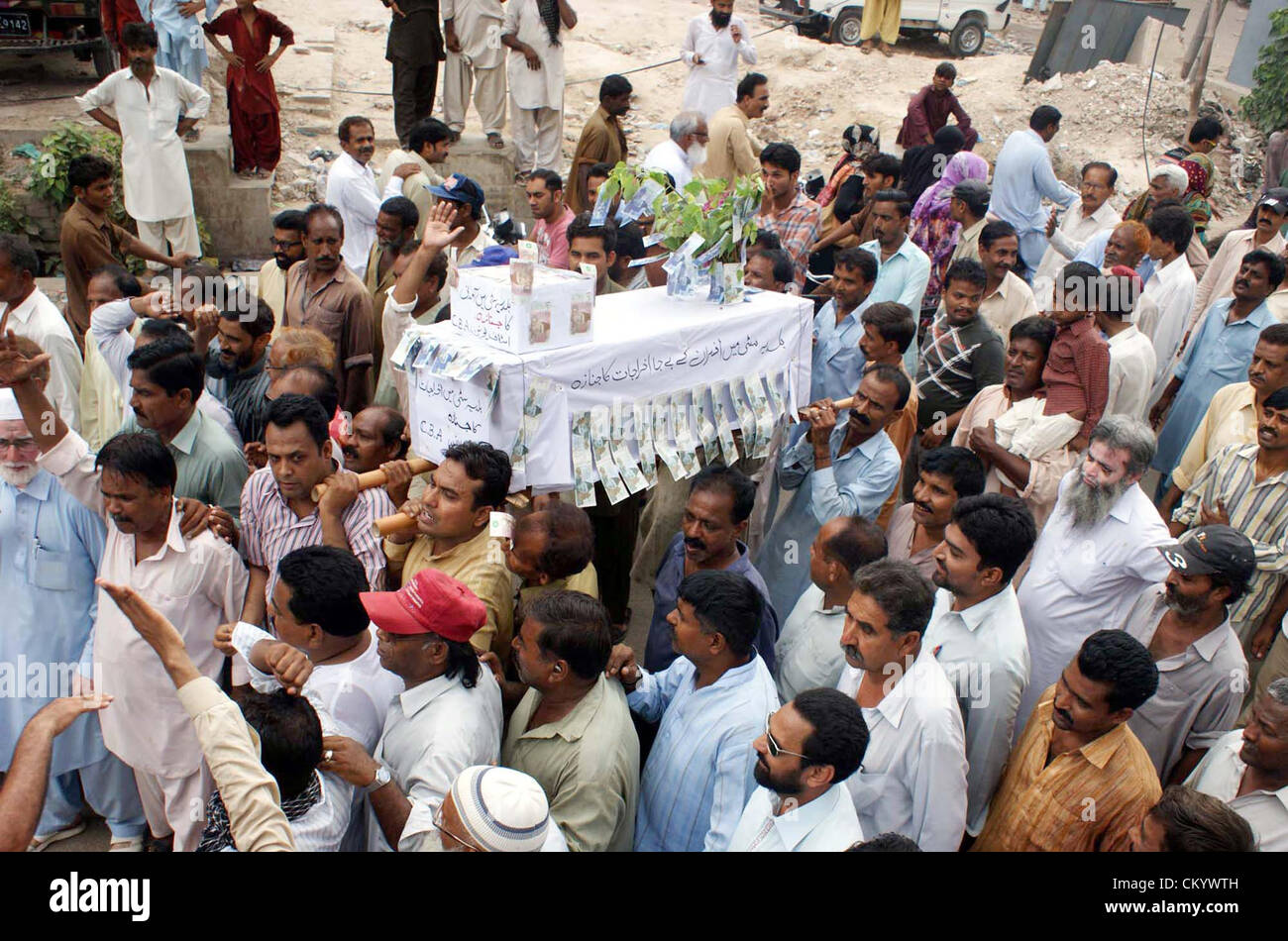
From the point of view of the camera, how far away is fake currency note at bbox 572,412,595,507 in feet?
14.9

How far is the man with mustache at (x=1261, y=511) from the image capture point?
446 centimetres

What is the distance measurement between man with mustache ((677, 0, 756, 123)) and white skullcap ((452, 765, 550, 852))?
29.6 ft

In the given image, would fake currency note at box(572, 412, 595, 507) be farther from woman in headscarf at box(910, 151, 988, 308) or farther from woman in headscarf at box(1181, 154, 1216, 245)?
woman in headscarf at box(1181, 154, 1216, 245)

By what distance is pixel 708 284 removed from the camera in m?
5.10

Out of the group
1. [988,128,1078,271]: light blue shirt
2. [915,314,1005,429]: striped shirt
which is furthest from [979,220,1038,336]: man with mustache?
[988,128,1078,271]: light blue shirt

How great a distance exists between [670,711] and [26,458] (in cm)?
257

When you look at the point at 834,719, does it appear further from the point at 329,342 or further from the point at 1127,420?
the point at 329,342

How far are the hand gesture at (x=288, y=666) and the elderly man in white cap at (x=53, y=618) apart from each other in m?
1.44

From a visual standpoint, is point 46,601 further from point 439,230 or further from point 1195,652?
point 1195,652

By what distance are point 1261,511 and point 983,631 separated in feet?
6.03

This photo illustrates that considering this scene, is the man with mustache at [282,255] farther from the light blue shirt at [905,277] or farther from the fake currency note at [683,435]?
the light blue shirt at [905,277]

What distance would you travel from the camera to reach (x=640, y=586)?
19.9ft

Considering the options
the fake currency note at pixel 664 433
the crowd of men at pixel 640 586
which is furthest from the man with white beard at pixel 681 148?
the fake currency note at pixel 664 433
